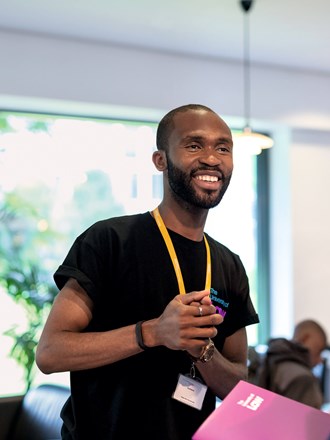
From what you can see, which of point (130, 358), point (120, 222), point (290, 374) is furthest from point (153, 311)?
point (290, 374)

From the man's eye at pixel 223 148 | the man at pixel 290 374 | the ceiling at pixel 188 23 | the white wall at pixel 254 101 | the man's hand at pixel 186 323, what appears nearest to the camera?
the man's hand at pixel 186 323

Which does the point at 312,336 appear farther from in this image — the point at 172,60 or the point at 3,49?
the point at 3,49

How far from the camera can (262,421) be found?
98 centimetres

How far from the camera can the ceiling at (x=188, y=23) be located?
136 inches

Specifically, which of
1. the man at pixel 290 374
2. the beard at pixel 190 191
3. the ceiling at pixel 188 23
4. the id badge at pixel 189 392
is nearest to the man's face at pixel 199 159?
the beard at pixel 190 191

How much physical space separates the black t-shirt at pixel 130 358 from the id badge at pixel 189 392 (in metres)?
0.02

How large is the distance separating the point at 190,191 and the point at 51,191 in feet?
10.3

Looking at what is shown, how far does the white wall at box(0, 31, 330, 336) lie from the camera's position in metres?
3.95

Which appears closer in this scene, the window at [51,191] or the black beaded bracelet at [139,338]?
the black beaded bracelet at [139,338]

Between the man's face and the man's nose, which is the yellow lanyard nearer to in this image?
the man's face

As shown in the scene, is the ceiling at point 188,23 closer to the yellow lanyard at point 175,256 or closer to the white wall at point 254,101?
the white wall at point 254,101

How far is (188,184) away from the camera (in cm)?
126

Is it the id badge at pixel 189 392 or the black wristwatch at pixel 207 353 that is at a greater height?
the black wristwatch at pixel 207 353

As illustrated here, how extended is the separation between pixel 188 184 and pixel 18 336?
123 inches
